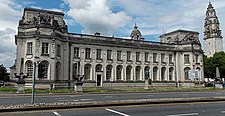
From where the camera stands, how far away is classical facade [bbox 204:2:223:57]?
108750mm

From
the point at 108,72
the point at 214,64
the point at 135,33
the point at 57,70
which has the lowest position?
the point at 108,72

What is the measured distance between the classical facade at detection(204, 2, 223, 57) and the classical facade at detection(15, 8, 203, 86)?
139ft

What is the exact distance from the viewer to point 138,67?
6138 cm

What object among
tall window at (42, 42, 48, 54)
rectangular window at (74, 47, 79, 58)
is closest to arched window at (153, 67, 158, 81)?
rectangular window at (74, 47, 79, 58)

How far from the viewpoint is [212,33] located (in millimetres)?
110000

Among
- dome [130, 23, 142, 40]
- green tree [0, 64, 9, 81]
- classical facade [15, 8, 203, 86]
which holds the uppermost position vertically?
dome [130, 23, 142, 40]

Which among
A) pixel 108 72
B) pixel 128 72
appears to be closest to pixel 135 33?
pixel 128 72

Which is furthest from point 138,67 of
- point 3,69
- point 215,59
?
point 3,69

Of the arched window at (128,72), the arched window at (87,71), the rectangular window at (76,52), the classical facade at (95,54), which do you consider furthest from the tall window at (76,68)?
the arched window at (128,72)

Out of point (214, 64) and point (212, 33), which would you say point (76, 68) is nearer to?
point (214, 64)

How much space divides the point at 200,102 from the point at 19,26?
39.3 meters

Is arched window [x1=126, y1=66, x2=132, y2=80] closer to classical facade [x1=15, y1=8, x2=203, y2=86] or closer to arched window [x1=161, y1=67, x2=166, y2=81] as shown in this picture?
classical facade [x1=15, y1=8, x2=203, y2=86]

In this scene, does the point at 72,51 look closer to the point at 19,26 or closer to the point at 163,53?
A: the point at 19,26

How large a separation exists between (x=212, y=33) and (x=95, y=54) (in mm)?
74681
